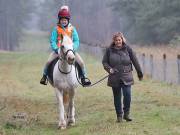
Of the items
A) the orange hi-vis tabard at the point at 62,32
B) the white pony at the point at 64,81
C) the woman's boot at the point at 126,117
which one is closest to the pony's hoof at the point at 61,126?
the white pony at the point at 64,81

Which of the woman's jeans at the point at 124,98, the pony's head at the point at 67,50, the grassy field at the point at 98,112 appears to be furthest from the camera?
the woman's jeans at the point at 124,98

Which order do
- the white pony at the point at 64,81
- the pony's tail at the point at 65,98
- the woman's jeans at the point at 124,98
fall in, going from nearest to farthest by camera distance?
the white pony at the point at 64,81 → the woman's jeans at the point at 124,98 → the pony's tail at the point at 65,98

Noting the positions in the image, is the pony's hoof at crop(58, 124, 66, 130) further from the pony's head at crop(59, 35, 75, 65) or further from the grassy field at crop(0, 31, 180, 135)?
the pony's head at crop(59, 35, 75, 65)

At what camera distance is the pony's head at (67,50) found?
36.2ft

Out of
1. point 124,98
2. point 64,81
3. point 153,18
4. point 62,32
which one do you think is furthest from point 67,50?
point 153,18

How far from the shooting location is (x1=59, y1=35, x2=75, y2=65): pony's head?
11.0m

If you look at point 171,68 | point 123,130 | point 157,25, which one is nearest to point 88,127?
point 123,130

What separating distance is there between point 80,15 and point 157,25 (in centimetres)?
5066

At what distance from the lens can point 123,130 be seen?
10.9 meters

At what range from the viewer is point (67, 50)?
1120cm

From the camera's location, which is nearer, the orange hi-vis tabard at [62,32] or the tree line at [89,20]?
the orange hi-vis tabard at [62,32]

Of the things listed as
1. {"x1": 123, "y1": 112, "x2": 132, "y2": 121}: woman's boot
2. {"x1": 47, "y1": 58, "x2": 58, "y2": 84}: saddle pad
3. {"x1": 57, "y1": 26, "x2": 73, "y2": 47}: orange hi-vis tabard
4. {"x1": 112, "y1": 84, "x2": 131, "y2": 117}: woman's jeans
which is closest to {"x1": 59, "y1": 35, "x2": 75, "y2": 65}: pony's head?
{"x1": 57, "y1": 26, "x2": 73, "y2": 47}: orange hi-vis tabard

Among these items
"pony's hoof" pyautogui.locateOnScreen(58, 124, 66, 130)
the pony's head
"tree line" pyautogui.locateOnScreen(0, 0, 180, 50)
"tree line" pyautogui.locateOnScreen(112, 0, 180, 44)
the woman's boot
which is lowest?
"pony's hoof" pyautogui.locateOnScreen(58, 124, 66, 130)

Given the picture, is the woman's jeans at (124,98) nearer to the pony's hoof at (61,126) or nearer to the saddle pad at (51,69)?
the pony's hoof at (61,126)
